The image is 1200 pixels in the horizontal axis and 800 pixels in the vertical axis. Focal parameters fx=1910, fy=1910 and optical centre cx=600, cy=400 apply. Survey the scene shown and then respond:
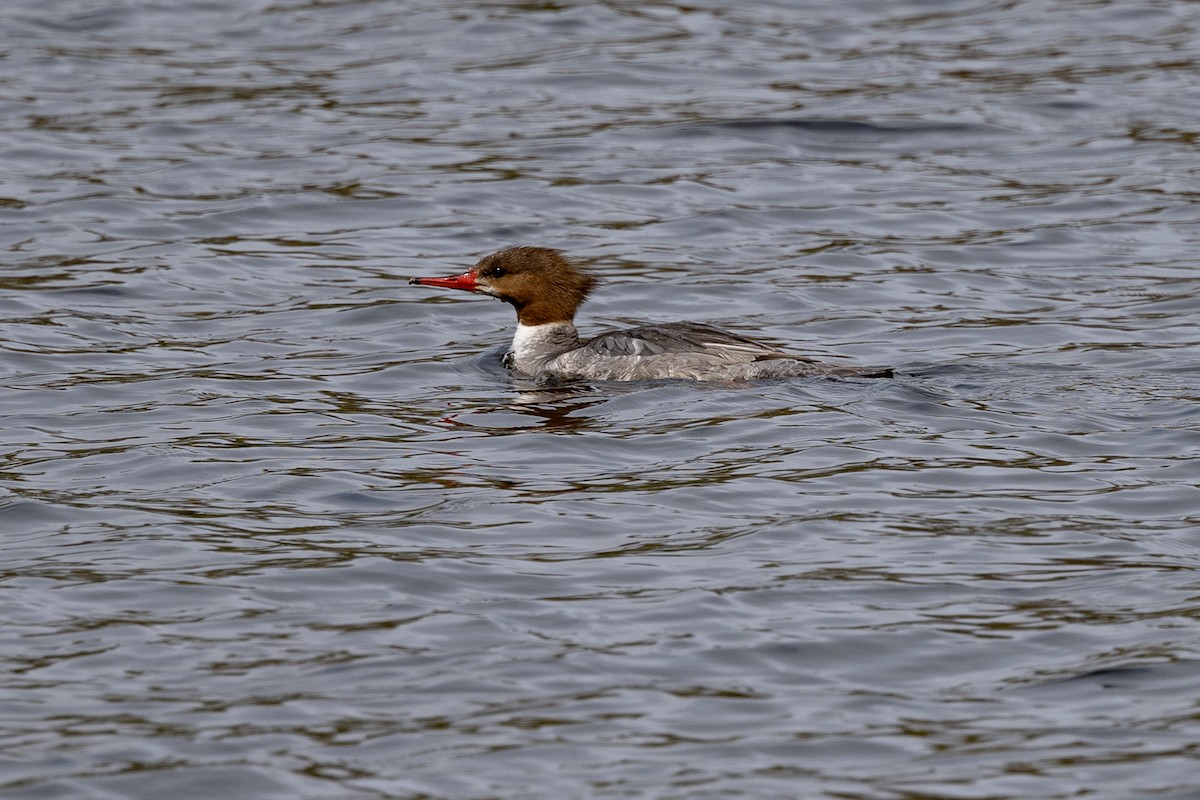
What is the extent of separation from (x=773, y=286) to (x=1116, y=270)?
2351 mm

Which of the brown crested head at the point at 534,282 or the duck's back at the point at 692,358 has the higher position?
the brown crested head at the point at 534,282

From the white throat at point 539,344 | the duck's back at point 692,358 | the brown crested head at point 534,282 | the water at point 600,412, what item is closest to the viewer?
the water at point 600,412

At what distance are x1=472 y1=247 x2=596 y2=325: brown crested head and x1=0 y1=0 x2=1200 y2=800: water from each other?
514 millimetres

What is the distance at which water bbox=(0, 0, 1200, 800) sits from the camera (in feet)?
19.8

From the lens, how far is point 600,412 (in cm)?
1029

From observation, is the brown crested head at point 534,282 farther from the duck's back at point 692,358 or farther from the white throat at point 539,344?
the duck's back at point 692,358

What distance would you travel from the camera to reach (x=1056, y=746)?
5844mm

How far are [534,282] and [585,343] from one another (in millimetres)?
604

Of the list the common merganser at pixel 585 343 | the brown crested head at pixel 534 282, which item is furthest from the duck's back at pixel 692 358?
the brown crested head at pixel 534 282

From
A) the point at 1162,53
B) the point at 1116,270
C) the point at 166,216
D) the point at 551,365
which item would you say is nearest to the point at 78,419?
the point at 551,365

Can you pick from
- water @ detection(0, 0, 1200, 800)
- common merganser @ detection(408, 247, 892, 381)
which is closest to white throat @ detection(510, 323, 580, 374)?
common merganser @ detection(408, 247, 892, 381)

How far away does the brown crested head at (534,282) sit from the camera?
11633 mm

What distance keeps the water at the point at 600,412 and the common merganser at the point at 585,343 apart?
0.17 meters

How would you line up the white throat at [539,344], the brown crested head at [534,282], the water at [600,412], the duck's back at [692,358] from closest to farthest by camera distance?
1. the water at [600,412]
2. the duck's back at [692,358]
3. the white throat at [539,344]
4. the brown crested head at [534,282]
